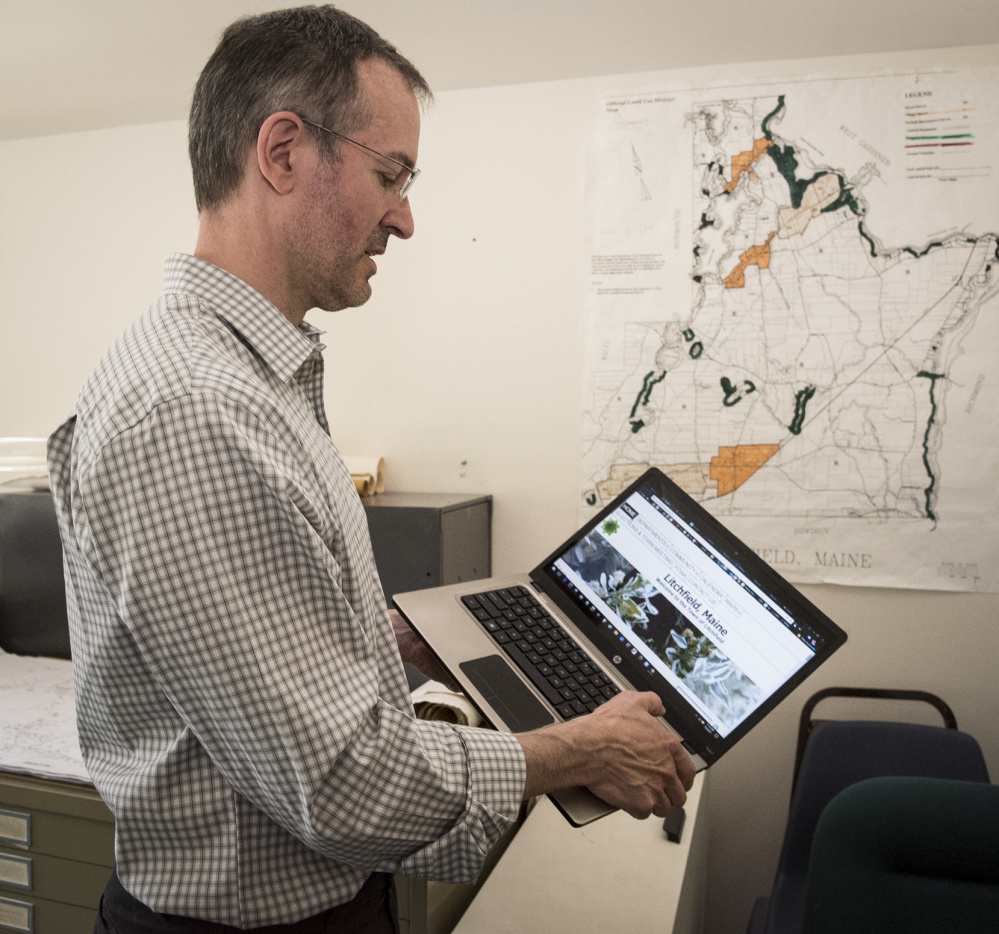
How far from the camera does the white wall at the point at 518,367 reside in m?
1.86

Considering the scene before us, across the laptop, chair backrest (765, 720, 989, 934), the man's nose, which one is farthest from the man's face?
chair backrest (765, 720, 989, 934)

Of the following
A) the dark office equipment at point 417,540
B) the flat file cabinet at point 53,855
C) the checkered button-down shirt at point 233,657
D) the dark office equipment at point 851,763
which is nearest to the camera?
the checkered button-down shirt at point 233,657

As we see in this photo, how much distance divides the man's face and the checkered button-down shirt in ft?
0.34

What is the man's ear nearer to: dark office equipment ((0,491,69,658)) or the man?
the man

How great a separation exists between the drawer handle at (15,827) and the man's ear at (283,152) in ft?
4.11

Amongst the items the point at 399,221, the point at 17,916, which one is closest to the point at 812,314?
the point at 399,221

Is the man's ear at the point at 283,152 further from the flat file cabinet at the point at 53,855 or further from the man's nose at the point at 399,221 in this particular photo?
the flat file cabinet at the point at 53,855

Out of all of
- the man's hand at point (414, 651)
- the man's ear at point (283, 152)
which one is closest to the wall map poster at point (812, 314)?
the man's hand at point (414, 651)

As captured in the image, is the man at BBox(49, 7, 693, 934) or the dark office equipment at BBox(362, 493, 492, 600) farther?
the dark office equipment at BBox(362, 493, 492, 600)

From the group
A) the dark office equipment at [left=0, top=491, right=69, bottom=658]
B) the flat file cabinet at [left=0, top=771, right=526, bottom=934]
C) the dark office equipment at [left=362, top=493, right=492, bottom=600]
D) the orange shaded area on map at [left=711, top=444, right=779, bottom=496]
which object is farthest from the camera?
the dark office equipment at [left=0, top=491, right=69, bottom=658]

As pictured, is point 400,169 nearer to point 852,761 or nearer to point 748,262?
point 748,262

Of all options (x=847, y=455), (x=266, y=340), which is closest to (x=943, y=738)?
(x=847, y=455)

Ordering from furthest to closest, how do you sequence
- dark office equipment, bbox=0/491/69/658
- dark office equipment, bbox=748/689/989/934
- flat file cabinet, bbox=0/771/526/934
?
dark office equipment, bbox=0/491/69/658, dark office equipment, bbox=748/689/989/934, flat file cabinet, bbox=0/771/526/934

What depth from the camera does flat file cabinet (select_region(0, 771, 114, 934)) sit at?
135cm
